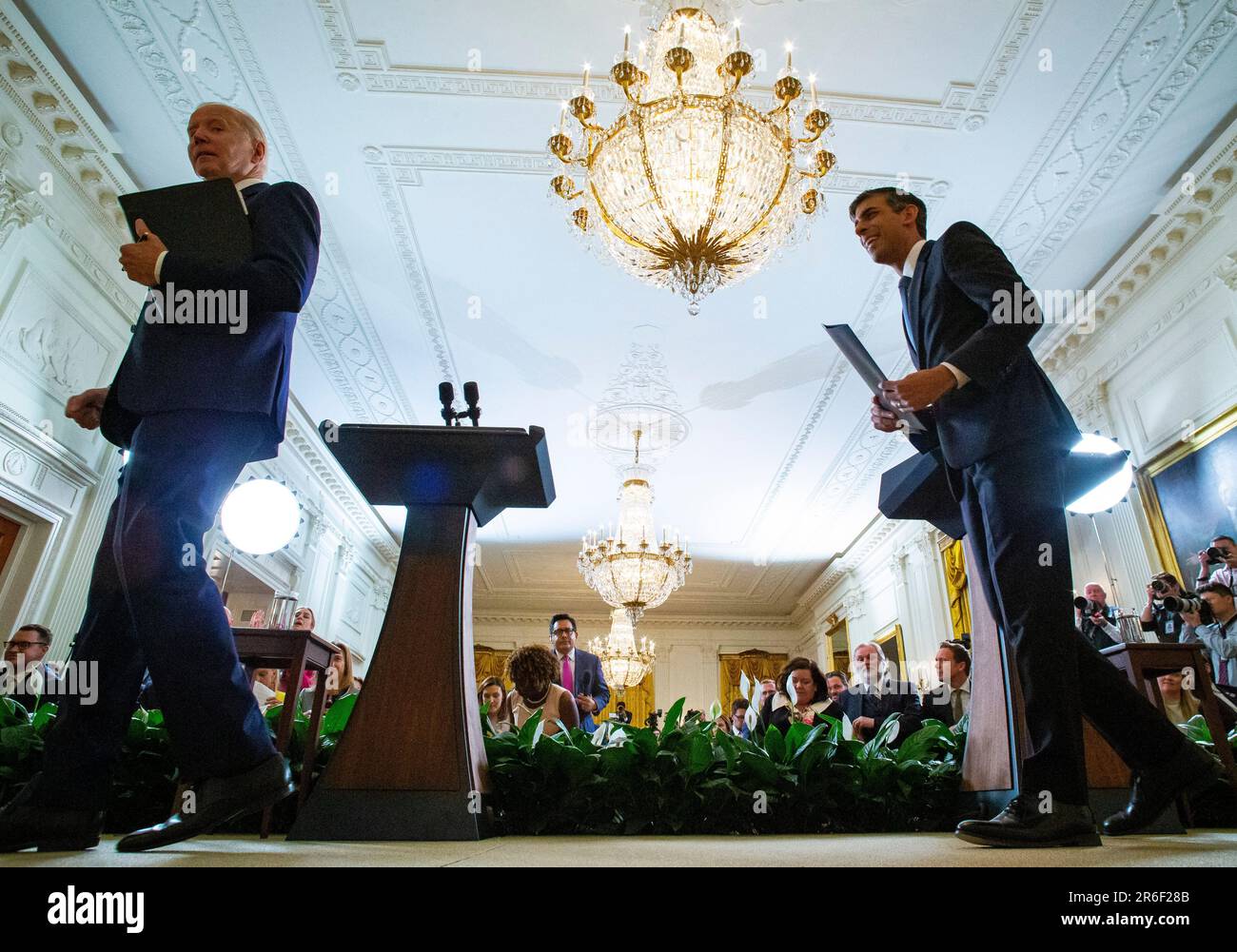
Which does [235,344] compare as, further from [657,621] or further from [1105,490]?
[657,621]

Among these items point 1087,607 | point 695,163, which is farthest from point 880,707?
point 695,163

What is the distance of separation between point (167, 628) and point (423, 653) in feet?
2.12

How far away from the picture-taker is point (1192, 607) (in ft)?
12.1

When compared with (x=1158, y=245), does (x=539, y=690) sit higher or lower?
lower

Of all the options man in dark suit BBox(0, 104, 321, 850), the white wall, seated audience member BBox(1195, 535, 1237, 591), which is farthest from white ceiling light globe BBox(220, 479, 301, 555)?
seated audience member BBox(1195, 535, 1237, 591)

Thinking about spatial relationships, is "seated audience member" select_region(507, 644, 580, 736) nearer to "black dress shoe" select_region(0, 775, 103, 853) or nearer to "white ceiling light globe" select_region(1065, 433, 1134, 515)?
"black dress shoe" select_region(0, 775, 103, 853)

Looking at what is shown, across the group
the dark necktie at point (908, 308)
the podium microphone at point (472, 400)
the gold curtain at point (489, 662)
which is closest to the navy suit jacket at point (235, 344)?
the podium microphone at point (472, 400)

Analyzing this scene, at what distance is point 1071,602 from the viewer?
1.33 m

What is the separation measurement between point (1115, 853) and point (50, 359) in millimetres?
5487

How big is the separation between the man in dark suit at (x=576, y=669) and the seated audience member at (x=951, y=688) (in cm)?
205

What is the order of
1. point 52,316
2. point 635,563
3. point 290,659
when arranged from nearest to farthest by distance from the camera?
point 290,659 → point 52,316 → point 635,563

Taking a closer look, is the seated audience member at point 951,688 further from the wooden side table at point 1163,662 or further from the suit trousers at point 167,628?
the suit trousers at point 167,628

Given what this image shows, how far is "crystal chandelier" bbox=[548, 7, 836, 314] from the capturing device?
124 inches
